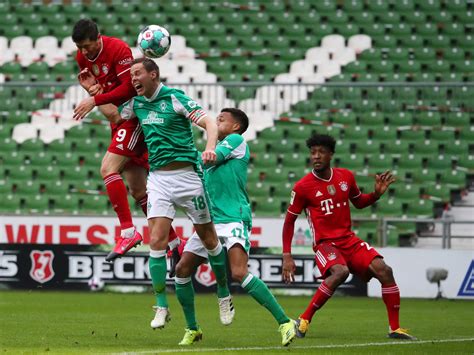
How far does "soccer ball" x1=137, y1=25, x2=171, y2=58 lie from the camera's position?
1023 cm

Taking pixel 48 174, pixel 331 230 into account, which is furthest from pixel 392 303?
pixel 48 174

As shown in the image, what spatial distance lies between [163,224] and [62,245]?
31.8ft

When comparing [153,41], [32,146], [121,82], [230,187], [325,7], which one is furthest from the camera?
[325,7]

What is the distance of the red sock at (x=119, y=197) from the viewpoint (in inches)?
429

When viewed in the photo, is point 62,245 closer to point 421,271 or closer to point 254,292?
point 421,271

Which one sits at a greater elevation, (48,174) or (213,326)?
(48,174)

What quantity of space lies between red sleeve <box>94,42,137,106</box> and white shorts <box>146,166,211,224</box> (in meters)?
0.91

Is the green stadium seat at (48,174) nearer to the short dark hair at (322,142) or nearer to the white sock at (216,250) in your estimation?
the short dark hair at (322,142)

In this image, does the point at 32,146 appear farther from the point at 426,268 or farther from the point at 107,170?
the point at 107,170

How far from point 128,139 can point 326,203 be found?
2221mm

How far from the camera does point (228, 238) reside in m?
10.1

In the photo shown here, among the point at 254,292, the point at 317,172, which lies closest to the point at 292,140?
the point at 317,172

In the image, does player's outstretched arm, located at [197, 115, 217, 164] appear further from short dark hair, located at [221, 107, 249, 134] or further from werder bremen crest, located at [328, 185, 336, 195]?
werder bremen crest, located at [328, 185, 336, 195]

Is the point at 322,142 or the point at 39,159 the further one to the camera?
the point at 39,159
